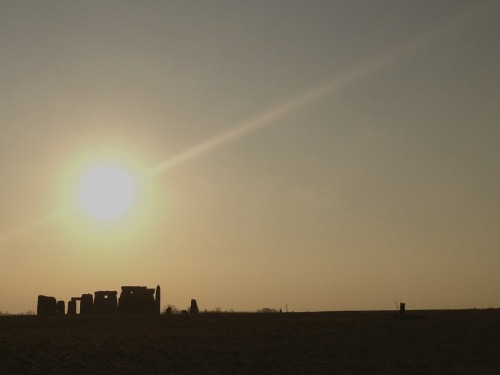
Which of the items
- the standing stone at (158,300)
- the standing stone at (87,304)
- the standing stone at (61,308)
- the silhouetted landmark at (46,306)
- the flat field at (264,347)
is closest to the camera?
the flat field at (264,347)

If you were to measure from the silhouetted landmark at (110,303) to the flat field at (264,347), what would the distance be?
20.5 meters

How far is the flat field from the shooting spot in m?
31.0

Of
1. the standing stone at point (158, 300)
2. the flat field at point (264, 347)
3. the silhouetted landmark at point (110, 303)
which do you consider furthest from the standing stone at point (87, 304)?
the flat field at point (264, 347)

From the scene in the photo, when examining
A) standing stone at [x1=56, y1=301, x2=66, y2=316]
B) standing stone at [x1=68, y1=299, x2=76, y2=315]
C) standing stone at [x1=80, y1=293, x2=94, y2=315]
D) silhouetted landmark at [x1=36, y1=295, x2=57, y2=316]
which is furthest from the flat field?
standing stone at [x1=68, y1=299, x2=76, y2=315]

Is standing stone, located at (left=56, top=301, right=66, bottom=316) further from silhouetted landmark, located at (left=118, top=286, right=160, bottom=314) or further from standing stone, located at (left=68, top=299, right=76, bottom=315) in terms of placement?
silhouetted landmark, located at (left=118, top=286, right=160, bottom=314)

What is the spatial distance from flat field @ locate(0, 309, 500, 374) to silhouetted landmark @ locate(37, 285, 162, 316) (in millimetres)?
20486

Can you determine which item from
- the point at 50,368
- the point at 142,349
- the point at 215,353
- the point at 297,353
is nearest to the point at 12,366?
the point at 50,368

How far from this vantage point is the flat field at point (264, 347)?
102ft

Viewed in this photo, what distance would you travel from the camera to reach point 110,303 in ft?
217

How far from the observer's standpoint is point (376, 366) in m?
31.6

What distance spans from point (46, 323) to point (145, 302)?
60.8 ft

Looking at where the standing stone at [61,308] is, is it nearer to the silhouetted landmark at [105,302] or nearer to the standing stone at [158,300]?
the silhouetted landmark at [105,302]

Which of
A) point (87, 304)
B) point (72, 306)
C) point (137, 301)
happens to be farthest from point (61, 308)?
point (137, 301)

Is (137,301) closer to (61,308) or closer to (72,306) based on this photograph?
(72,306)
